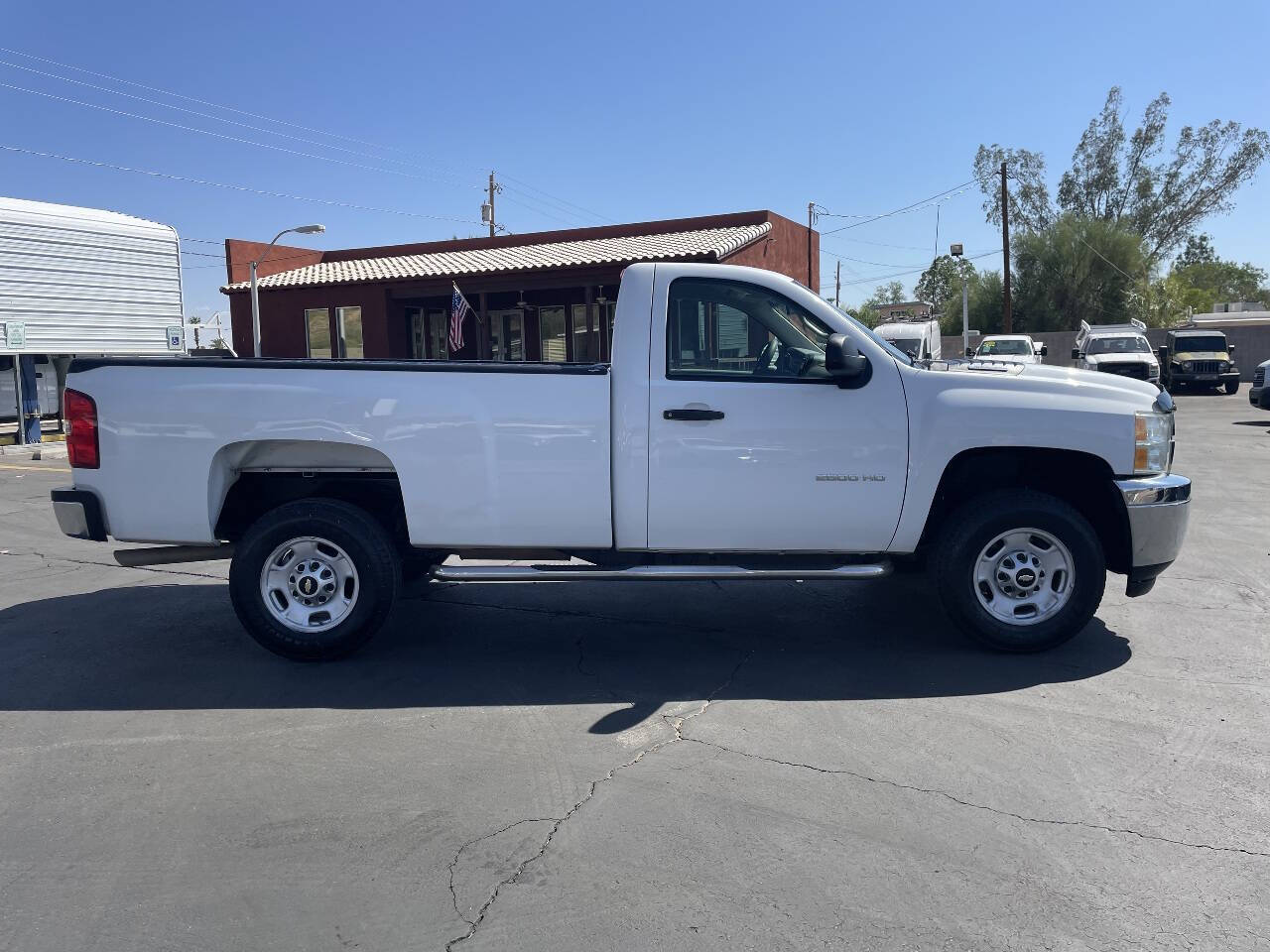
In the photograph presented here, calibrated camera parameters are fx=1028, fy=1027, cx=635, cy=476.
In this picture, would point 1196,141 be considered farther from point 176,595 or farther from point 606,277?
point 176,595

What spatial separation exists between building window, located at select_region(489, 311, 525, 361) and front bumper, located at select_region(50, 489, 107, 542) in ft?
70.4

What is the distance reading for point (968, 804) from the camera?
3.85 meters

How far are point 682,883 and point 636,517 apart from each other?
242 cm

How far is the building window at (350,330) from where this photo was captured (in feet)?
89.8

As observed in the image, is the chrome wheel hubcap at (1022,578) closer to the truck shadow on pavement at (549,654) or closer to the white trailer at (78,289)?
the truck shadow on pavement at (549,654)

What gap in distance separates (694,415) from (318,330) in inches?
974

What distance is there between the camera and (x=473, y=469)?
5.43 meters

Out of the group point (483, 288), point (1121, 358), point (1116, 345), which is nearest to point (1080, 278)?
point (1116, 345)

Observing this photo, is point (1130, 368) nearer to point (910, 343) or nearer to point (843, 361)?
point (910, 343)

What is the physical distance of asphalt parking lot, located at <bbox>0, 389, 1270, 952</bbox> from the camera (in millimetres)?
3143

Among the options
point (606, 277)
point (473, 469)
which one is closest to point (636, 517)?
point (473, 469)

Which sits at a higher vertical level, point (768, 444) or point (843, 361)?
point (843, 361)

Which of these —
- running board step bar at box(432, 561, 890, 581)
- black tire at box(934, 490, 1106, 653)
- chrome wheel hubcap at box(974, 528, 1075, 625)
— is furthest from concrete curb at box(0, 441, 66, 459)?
chrome wheel hubcap at box(974, 528, 1075, 625)

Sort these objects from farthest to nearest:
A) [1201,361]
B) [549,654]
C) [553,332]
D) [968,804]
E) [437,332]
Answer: [1201,361] → [437,332] → [553,332] → [549,654] → [968,804]
